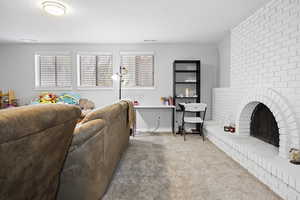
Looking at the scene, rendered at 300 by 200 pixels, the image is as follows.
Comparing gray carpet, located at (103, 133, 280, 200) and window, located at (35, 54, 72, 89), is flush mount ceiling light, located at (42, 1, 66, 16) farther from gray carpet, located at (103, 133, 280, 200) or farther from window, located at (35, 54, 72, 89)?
gray carpet, located at (103, 133, 280, 200)

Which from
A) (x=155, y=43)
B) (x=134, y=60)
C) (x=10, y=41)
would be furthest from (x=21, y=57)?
(x=155, y=43)

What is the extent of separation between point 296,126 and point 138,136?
9.66 ft

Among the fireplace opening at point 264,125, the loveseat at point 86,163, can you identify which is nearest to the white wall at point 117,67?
the fireplace opening at point 264,125

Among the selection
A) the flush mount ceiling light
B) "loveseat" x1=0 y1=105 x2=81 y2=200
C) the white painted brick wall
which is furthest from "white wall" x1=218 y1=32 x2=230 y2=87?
"loveseat" x1=0 y1=105 x2=81 y2=200

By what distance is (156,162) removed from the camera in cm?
250

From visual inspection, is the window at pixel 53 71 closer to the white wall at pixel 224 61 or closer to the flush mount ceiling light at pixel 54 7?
the flush mount ceiling light at pixel 54 7

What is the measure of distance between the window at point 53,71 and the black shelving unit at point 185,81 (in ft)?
9.36

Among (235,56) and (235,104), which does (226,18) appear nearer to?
(235,56)

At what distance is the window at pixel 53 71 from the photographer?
467 cm

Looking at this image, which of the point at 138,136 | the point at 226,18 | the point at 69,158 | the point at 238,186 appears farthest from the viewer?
the point at 138,136

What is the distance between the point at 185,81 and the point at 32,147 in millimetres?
4070

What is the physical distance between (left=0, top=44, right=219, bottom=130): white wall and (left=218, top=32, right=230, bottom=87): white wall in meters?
0.21

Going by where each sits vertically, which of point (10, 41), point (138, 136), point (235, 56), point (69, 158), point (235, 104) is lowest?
point (138, 136)

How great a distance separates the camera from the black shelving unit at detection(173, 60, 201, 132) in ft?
14.3
